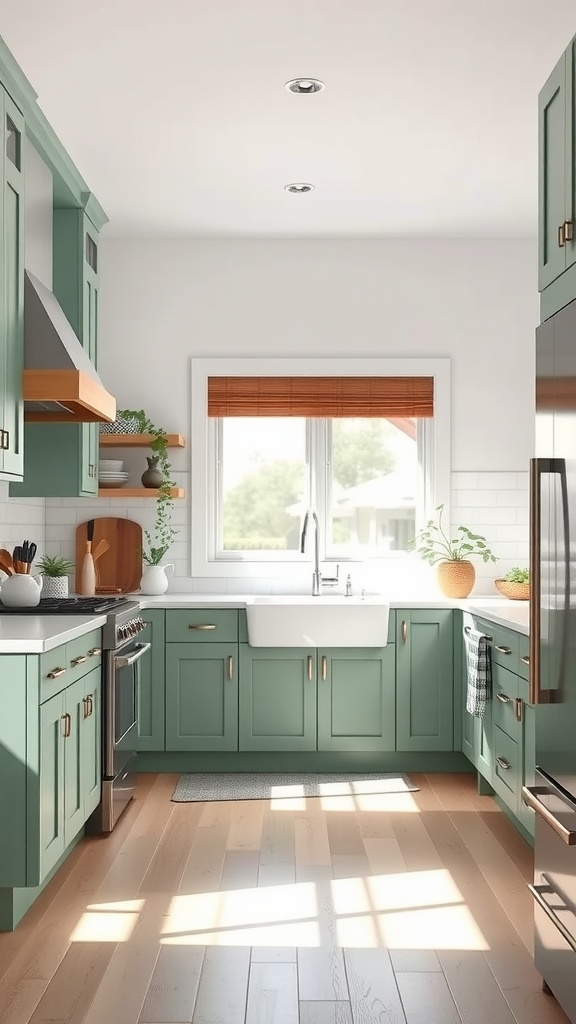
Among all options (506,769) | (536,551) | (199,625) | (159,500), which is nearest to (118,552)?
(159,500)

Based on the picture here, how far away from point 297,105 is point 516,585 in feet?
8.81

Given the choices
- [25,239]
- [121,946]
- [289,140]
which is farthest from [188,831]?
[289,140]

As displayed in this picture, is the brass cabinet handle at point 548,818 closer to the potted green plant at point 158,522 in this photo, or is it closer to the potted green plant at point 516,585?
the potted green plant at point 516,585

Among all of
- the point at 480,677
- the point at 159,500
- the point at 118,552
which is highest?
the point at 159,500

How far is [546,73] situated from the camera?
3.66 meters

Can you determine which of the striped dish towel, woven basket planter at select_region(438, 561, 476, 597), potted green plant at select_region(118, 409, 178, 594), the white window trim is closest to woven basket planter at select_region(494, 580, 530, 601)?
woven basket planter at select_region(438, 561, 476, 597)

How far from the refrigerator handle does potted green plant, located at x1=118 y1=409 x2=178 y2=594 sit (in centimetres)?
307

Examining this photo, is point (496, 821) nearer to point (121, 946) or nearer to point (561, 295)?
point (121, 946)

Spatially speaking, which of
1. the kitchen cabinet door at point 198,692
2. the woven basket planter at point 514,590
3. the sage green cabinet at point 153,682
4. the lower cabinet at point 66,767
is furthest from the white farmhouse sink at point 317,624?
the lower cabinet at point 66,767

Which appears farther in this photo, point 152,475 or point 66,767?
point 152,475

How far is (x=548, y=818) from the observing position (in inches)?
100

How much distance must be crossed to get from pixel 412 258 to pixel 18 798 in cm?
379

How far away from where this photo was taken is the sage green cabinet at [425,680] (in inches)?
203

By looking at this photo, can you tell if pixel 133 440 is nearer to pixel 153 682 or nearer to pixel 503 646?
pixel 153 682
